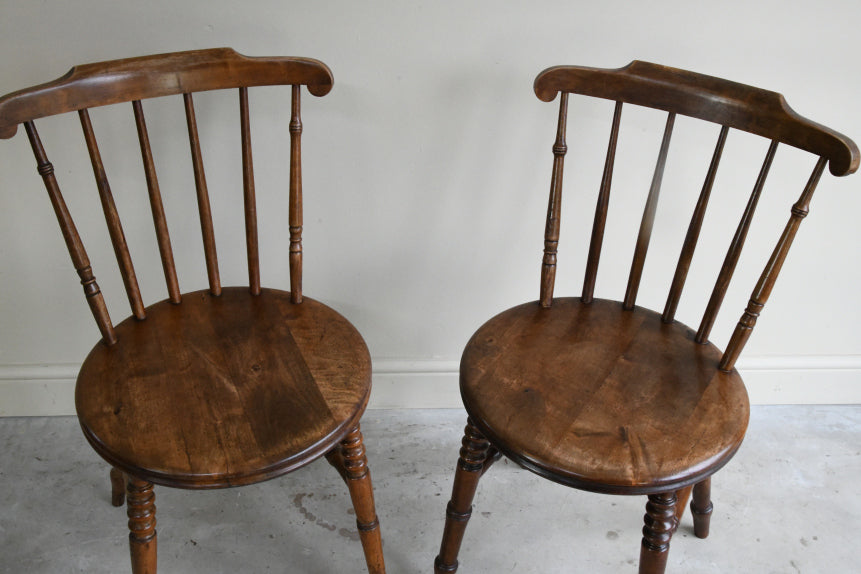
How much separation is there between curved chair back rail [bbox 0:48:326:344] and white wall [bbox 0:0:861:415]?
165 mm

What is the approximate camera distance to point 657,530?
3.44ft

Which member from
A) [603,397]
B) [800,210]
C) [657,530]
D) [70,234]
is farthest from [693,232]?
[70,234]

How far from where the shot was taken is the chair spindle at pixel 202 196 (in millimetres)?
1172

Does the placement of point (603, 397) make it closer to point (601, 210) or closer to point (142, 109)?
point (601, 210)

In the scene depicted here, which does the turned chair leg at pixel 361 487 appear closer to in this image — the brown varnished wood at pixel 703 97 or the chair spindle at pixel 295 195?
the chair spindle at pixel 295 195

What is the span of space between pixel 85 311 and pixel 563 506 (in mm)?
1185

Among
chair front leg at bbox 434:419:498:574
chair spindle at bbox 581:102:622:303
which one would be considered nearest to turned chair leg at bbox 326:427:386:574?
chair front leg at bbox 434:419:498:574

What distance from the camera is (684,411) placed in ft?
3.52

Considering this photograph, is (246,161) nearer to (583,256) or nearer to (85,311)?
(85,311)

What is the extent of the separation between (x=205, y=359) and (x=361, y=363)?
0.26 m

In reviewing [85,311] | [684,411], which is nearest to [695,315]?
[684,411]

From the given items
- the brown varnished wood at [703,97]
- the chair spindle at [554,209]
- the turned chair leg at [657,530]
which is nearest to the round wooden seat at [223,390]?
the chair spindle at [554,209]

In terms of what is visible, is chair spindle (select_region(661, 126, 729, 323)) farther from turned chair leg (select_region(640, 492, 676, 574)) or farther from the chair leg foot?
the chair leg foot

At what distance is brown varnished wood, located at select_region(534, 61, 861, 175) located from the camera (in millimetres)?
1049
